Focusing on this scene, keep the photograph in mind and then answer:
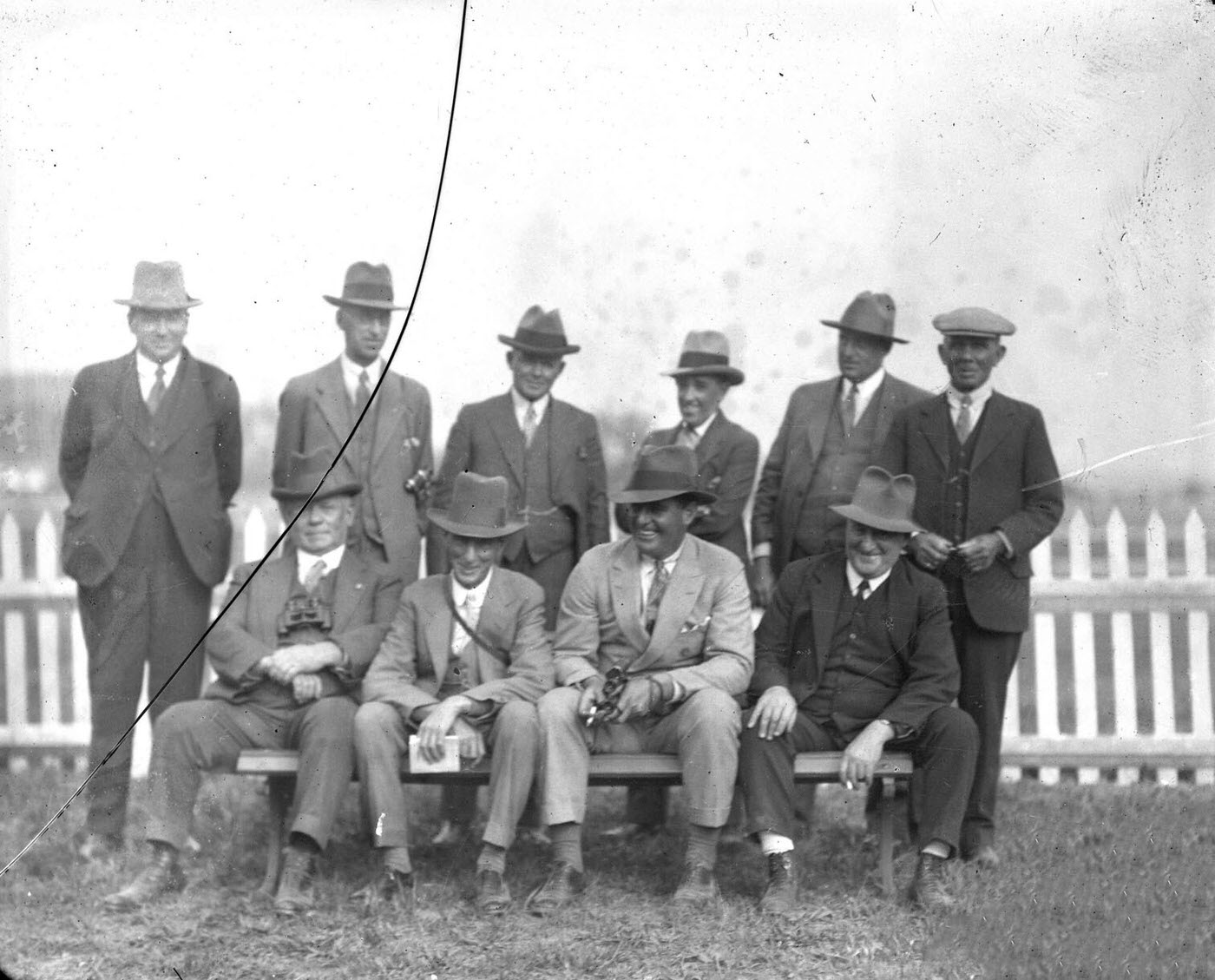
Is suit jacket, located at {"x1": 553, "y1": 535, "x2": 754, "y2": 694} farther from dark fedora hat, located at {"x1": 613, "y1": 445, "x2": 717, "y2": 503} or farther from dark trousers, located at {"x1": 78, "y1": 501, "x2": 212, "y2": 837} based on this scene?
dark trousers, located at {"x1": 78, "y1": 501, "x2": 212, "y2": 837}

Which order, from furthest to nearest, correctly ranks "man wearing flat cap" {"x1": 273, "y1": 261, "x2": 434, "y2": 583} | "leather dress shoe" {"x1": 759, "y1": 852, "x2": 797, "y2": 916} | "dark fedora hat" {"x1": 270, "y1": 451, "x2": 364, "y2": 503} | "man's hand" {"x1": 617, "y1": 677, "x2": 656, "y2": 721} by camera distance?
"man's hand" {"x1": 617, "y1": 677, "x2": 656, "y2": 721}
"leather dress shoe" {"x1": 759, "y1": 852, "x2": 797, "y2": 916}
"dark fedora hat" {"x1": 270, "y1": 451, "x2": 364, "y2": 503}
"man wearing flat cap" {"x1": 273, "y1": 261, "x2": 434, "y2": 583}

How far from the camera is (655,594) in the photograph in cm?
351

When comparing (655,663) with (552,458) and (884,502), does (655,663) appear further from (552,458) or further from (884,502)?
(884,502)

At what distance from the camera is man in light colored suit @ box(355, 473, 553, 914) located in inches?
132

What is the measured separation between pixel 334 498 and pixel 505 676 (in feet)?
1.99

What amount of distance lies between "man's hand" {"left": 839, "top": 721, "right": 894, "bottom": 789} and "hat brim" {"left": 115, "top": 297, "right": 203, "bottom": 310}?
1.74 meters

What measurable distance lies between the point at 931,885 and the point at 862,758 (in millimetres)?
309

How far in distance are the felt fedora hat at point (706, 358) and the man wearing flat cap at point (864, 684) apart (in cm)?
45

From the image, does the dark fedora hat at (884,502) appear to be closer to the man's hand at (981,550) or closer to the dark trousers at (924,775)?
A: the man's hand at (981,550)

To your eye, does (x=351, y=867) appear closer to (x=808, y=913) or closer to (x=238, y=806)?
(x=238, y=806)

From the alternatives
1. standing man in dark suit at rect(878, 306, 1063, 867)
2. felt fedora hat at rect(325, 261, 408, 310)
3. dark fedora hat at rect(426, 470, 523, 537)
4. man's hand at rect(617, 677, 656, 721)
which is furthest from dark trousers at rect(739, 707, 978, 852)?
felt fedora hat at rect(325, 261, 408, 310)

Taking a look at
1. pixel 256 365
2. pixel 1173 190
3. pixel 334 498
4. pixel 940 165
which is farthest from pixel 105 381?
pixel 1173 190

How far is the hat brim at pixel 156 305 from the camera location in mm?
2523

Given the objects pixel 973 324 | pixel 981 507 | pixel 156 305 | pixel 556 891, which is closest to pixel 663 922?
pixel 556 891
